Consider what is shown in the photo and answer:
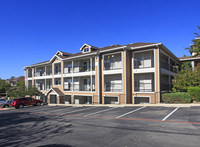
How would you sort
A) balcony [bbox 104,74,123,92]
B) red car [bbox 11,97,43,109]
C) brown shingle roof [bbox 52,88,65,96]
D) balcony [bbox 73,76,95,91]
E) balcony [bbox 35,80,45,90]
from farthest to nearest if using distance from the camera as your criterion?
balcony [bbox 35,80,45,90]
brown shingle roof [bbox 52,88,65,96]
balcony [bbox 73,76,95,91]
red car [bbox 11,97,43,109]
balcony [bbox 104,74,123,92]

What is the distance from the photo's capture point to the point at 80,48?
28.0 m

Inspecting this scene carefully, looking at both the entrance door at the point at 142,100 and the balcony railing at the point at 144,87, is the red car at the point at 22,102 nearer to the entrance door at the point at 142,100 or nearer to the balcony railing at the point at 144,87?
the entrance door at the point at 142,100

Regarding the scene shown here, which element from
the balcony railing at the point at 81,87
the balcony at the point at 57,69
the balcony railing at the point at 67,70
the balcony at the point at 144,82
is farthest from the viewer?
the balcony at the point at 57,69

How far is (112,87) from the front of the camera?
22688 mm

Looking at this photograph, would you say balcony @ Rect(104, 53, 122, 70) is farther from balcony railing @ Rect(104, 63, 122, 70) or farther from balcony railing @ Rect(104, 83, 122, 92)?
balcony railing @ Rect(104, 83, 122, 92)

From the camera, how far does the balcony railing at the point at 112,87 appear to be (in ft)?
71.5

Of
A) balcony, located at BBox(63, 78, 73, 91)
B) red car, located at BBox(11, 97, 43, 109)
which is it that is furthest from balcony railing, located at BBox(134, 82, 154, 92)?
red car, located at BBox(11, 97, 43, 109)

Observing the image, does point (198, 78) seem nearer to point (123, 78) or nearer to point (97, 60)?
point (123, 78)

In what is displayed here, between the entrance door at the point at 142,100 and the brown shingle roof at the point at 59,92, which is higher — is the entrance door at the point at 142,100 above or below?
below

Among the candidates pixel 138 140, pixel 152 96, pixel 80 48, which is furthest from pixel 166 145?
pixel 80 48

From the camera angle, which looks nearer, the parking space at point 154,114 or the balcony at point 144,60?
the parking space at point 154,114

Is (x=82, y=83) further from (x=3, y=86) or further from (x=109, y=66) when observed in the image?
(x=3, y=86)

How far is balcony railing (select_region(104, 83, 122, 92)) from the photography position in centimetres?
2180

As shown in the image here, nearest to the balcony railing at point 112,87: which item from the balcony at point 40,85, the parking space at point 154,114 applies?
the parking space at point 154,114
